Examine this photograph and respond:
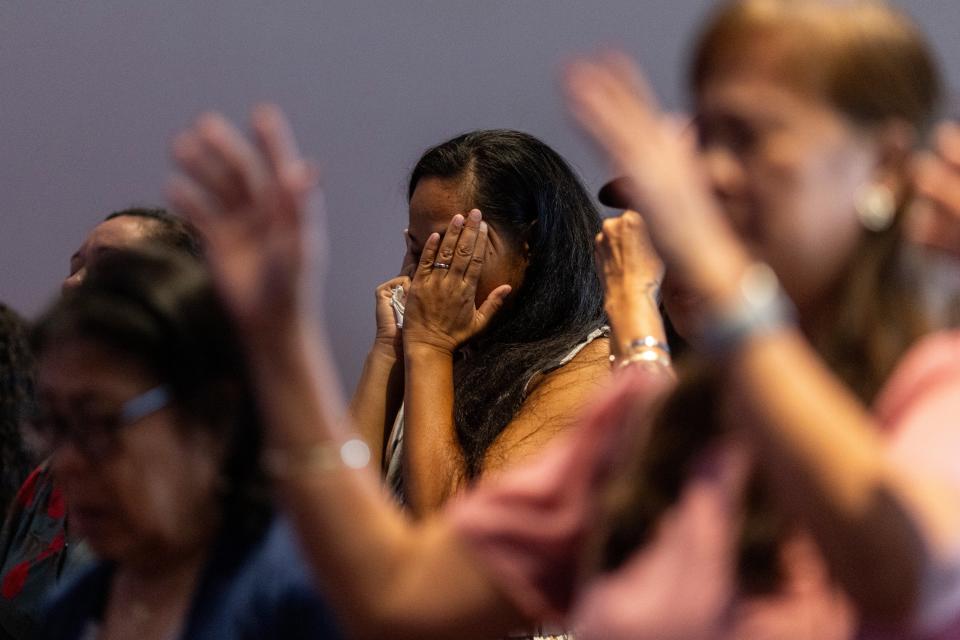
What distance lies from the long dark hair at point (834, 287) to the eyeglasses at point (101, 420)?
423 mm

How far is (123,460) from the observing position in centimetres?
117

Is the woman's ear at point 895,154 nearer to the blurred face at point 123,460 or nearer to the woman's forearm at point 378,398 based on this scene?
the blurred face at point 123,460

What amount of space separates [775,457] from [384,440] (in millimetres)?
1685

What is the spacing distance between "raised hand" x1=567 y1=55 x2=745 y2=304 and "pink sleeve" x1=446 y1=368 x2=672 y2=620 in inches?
8.3

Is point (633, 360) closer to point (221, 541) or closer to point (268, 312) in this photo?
point (221, 541)

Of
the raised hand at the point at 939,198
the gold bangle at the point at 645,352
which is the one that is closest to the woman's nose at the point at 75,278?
the gold bangle at the point at 645,352

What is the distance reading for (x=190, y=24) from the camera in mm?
3139

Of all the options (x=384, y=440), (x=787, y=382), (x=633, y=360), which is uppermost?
(x=787, y=382)

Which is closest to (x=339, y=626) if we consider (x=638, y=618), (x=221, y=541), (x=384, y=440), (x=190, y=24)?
(x=221, y=541)

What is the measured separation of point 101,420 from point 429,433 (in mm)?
1024

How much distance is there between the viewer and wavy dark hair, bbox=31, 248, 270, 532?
1180 millimetres

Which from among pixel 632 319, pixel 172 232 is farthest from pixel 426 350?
pixel 632 319

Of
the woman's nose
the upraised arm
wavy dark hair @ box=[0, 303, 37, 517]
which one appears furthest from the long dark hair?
wavy dark hair @ box=[0, 303, 37, 517]

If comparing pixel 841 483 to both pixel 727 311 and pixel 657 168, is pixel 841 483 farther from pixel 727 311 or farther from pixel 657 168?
pixel 657 168
